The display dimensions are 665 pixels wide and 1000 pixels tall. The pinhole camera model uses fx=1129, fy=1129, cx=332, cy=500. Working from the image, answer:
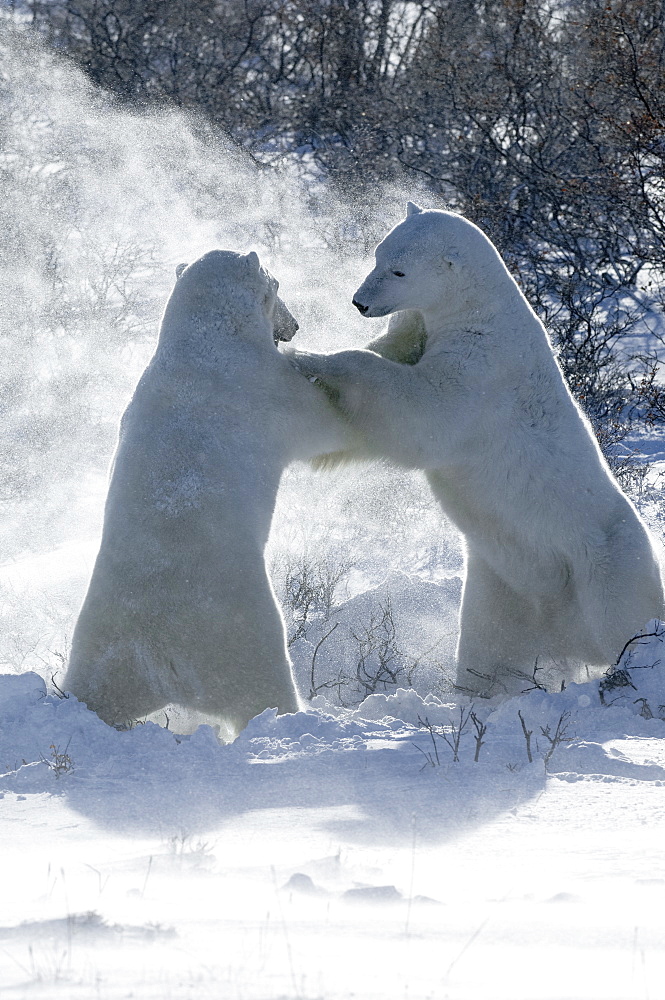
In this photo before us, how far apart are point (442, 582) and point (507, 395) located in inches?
62.0

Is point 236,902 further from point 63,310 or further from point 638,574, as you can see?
point 63,310

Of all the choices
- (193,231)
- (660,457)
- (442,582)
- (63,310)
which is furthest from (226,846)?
(193,231)

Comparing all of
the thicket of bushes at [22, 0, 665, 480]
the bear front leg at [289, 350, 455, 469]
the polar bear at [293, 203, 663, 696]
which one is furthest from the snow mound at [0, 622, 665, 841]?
the thicket of bushes at [22, 0, 665, 480]

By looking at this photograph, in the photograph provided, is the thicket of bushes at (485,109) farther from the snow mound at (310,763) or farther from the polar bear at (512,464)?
the snow mound at (310,763)

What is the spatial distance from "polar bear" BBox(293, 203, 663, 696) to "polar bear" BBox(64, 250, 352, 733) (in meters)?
0.71

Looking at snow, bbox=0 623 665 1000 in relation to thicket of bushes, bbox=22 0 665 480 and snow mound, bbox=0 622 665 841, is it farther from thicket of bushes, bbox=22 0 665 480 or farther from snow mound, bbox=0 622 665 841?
thicket of bushes, bbox=22 0 665 480

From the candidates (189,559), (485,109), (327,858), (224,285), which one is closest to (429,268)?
(224,285)

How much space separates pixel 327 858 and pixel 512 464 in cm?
218

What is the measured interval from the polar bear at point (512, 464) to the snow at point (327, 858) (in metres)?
0.80

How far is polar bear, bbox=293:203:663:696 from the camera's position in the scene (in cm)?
372

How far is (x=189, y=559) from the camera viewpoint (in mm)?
2896

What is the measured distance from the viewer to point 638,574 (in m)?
3.73

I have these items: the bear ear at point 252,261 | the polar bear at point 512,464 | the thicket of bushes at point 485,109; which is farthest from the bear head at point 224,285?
the thicket of bushes at point 485,109

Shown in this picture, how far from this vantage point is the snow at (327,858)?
134cm
